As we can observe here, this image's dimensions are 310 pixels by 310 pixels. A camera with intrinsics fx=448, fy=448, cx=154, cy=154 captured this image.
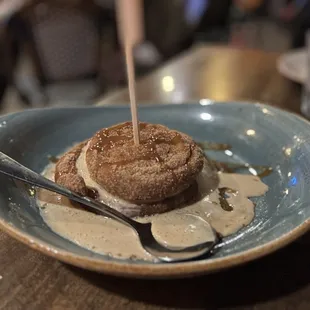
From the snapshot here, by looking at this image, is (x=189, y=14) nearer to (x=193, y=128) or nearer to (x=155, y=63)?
(x=155, y=63)

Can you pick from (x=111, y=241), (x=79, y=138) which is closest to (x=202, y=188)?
(x=111, y=241)

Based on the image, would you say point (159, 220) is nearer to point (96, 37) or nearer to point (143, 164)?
point (143, 164)

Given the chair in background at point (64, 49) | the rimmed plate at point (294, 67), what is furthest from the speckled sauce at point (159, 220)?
the chair in background at point (64, 49)

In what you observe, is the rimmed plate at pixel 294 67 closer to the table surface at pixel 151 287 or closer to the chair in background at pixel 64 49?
the table surface at pixel 151 287

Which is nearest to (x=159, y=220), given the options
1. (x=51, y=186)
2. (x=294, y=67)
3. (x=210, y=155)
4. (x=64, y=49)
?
(x=51, y=186)

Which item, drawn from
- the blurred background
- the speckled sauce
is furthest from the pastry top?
the blurred background
